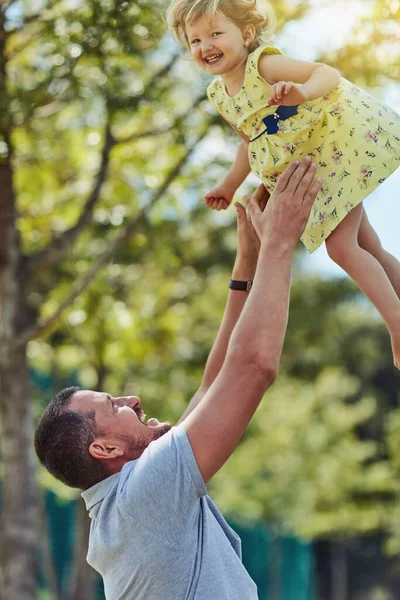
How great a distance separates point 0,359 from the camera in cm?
661

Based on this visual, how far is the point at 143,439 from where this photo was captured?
217 centimetres

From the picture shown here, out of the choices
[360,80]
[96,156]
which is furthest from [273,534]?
[360,80]

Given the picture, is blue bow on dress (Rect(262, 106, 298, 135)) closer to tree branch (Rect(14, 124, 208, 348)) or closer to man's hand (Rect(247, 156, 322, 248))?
man's hand (Rect(247, 156, 322, 248))

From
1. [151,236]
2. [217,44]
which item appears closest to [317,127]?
[217,44]

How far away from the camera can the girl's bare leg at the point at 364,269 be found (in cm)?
217

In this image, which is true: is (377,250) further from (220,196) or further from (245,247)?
(220,196)

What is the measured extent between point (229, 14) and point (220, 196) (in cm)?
59

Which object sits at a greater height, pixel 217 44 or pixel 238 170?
pixel 217 44

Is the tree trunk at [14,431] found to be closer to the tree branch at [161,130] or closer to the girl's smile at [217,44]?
the tree branch at [161,130]

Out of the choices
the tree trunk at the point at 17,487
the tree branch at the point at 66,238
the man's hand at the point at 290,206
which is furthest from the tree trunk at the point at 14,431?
the man's hand at the point at 290,206

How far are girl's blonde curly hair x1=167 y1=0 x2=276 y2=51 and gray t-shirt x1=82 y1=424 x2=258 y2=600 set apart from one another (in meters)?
1.04

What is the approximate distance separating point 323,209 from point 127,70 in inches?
150

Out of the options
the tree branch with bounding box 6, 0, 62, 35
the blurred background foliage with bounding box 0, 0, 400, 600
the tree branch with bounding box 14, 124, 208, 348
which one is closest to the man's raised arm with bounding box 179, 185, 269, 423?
the blurred background foliage with bounding box 0, 0, 400, 600

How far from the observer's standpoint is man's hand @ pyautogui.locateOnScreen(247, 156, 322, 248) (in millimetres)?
1968
